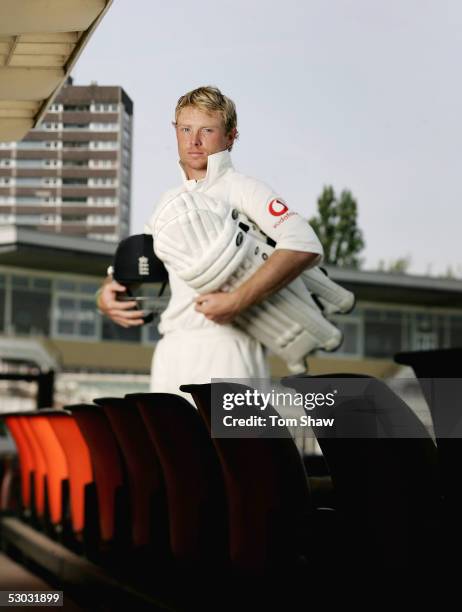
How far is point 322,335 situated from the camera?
119 inches

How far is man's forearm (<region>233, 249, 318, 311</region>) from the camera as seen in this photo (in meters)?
2.87


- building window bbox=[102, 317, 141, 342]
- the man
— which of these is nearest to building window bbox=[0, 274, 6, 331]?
building window bbox=[102, 317, 141, 342]

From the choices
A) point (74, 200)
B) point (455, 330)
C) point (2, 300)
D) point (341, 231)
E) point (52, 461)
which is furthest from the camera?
point (455, 330)

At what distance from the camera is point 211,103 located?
282 centimetres

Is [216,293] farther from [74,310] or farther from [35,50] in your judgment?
[74,310]

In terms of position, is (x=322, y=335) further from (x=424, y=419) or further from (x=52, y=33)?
(x=52, y=33)

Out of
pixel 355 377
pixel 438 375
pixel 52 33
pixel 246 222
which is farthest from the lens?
pixel 52 33

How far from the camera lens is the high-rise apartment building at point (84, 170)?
152 inches

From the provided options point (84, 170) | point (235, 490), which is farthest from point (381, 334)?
point (235, 490)

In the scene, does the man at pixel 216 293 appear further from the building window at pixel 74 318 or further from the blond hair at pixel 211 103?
the building window at pixel 74 318

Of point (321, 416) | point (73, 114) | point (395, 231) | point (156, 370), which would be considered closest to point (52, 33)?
point (73, 114)

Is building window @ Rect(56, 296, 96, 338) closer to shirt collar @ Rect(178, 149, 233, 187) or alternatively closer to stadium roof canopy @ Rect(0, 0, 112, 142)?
stadium roof canopy @ Rect(0, 0, 112, 142)

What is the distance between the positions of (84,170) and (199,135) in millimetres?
1258

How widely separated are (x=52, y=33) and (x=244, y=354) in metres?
1.99
